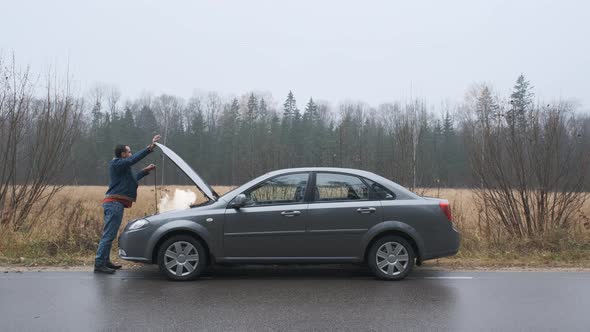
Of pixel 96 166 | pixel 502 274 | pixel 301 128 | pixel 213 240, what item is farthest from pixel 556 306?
pixel 96 166

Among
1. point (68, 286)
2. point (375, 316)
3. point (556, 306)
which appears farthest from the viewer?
point (68, 286)

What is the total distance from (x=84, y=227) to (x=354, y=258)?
619 cm

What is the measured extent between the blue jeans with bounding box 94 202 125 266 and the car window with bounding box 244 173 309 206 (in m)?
2.36

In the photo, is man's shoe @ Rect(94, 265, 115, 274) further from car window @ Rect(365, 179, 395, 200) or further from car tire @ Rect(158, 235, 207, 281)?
car window @ Rect(365, 179, 395, 200)

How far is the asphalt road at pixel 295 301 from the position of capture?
5078mm

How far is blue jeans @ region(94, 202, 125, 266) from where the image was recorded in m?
7.91

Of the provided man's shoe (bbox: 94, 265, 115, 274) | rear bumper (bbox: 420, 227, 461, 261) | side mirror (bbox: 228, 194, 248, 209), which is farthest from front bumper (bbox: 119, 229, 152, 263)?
rear bumper (bbox: 420, 227, 461, 261)

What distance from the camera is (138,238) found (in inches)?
280

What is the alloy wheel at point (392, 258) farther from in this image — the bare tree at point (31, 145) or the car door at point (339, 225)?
the bare tree at point (31, 145)

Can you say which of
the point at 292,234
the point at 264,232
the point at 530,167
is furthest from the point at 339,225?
the point at 530,167

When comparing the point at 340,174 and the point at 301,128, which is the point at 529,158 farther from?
the point at 301,128

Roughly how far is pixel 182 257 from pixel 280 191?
1.76 m

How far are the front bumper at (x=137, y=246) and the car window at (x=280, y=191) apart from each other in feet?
5.35

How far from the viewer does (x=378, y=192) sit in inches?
291
